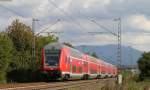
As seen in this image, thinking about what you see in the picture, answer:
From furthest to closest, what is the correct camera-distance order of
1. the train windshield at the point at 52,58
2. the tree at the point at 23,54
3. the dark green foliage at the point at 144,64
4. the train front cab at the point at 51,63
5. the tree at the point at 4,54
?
the dark green foliage at the point at 144,64
the tree at the point at 23,54
the tree at the point at 4,54
the train windshield at the point at 52,58
the train front cab at the point at 51,63

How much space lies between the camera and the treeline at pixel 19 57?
51250mm

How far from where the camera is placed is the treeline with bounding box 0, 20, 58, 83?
51250 millimetres

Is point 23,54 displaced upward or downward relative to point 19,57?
upward

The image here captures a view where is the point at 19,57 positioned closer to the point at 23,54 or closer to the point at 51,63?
the point at 23,54

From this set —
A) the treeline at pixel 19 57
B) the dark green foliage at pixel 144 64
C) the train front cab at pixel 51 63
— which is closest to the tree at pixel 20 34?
the treeline at pixel 19 57

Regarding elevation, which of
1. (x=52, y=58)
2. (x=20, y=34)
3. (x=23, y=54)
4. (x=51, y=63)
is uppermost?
(x=20, y=34)

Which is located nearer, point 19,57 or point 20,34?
point 19,57

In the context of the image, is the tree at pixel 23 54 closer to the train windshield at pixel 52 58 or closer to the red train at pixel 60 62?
the red train at pixel 60 62

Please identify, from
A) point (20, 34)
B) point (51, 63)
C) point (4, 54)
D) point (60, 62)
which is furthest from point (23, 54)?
point (60, 62)

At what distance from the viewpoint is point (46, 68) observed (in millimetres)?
48969

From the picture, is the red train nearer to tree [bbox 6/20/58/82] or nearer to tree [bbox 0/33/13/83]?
tree [bbox 0/33/13/83]

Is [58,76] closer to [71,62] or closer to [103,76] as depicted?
[71,62]

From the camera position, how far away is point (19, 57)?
6506 centimetres

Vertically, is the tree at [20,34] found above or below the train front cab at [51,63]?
above
